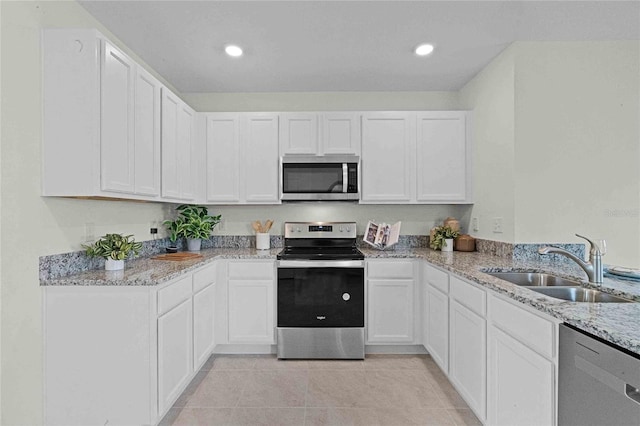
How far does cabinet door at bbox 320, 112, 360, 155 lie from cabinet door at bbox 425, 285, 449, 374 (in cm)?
148

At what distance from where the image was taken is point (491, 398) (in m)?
1.81

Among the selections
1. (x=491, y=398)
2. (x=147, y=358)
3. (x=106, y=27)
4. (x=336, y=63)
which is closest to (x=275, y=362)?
(x=147, y=358)

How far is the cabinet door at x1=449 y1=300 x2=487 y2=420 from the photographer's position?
1912mm

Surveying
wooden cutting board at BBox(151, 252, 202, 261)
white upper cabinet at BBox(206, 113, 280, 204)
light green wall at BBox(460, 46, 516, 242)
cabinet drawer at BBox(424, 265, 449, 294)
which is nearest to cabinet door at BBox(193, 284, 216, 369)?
wooden cutting board at BBox(151, 252, 202, 261)

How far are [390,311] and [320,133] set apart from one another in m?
1.78

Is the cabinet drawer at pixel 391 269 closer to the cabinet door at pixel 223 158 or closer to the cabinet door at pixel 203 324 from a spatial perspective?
the cabinet door at pixel 203 324

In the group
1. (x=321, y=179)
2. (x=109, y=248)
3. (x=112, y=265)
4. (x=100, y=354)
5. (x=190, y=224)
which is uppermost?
(x=321, y=179)

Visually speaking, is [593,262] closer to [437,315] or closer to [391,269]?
[437,315]

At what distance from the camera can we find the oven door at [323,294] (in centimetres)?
295

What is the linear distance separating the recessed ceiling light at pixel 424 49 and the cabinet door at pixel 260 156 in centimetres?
140

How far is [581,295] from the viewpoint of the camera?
174 centimetres

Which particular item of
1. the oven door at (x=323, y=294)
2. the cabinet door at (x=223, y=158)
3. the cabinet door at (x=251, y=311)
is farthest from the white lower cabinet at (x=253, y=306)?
the cabinet door at (x=223, y=158)

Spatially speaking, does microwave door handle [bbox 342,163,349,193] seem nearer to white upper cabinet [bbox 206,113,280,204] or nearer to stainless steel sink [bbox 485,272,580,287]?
white upper cabinet [bbox 206,113,280,204]

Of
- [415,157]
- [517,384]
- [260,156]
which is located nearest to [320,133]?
[260,156]
